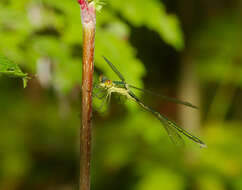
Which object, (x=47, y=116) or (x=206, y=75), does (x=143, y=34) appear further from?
(x=47, y=116)

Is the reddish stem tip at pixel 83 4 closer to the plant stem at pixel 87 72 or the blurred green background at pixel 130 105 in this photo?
the plant stem at pixel 87 72

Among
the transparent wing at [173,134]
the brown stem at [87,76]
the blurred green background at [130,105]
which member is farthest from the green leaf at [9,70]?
the blurred green background at [130,105]

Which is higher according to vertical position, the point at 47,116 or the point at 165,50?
the point at 165,50

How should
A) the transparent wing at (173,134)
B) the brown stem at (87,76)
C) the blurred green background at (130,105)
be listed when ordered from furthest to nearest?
the blurred green background at (130,105)
the transparent wing at (173,134)
the brown stem at (87,76)

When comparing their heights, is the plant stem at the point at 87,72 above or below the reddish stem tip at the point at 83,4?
below

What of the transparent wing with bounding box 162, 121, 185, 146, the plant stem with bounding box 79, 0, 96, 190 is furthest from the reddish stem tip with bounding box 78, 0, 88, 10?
the transparent wing with bounding box 162, 121, 185, 146

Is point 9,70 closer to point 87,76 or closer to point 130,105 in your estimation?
point 87,76

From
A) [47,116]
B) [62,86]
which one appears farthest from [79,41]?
[47,116]

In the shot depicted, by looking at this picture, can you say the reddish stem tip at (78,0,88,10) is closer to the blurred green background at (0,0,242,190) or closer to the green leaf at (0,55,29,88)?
the green leaf at (0,55,29,88)
